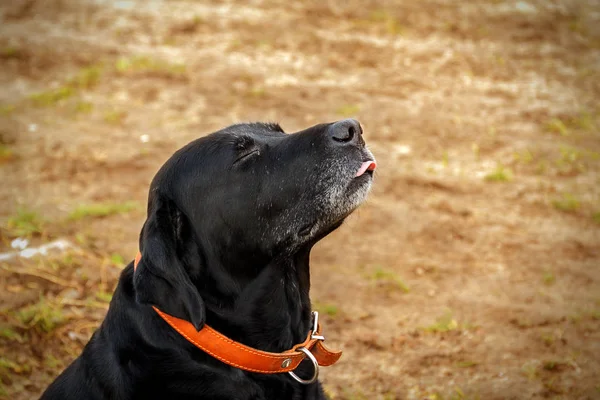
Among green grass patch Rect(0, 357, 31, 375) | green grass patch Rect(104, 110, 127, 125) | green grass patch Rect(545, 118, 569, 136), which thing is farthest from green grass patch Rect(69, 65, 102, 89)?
green grass patch Rect(545, 118, 569, 136)

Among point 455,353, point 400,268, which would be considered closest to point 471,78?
point 400,268

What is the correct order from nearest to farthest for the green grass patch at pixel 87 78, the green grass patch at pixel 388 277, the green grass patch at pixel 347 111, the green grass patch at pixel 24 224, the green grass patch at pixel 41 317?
1. the green grass patch at pixel 41 317
2. the green grass patch at pixel 388 277
3. the green grass patch at pixel 24 224
4. the green grass patch at pixel 347 111
5. the green grass patch at pixel 87 78

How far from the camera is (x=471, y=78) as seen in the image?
8.40 metres

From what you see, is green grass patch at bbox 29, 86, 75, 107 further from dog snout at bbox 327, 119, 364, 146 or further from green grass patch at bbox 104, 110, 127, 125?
dog snout at bbox 327, 119, 364, 146

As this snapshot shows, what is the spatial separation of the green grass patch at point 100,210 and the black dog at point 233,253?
2819 millimetres

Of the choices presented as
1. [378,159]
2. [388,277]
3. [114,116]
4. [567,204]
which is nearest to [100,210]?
[114,116]

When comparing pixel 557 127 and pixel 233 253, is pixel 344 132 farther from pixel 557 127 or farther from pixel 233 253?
pixel 557 127

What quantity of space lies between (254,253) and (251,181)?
34 cm

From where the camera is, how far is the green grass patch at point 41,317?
4.62 m

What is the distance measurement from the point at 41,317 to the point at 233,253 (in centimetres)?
207

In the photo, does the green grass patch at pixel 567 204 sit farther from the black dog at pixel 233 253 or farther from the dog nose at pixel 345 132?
the dog nose at pixel 345 132

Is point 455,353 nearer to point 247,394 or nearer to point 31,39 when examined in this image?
point 247,394

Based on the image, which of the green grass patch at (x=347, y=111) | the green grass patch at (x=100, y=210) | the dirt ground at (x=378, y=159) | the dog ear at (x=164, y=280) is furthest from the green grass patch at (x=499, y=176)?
the dog ear at (x=164, y=280)

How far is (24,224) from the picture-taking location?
224 inches
